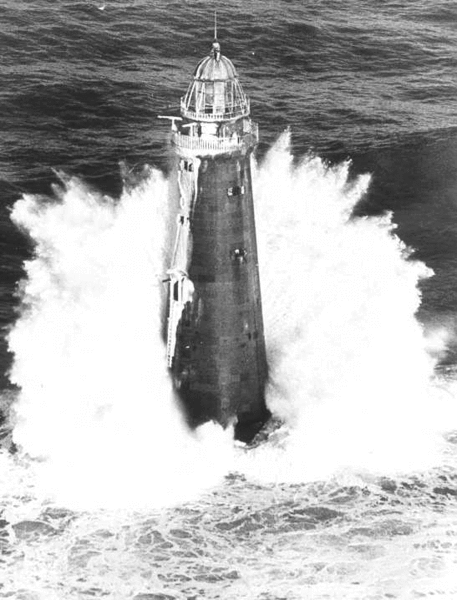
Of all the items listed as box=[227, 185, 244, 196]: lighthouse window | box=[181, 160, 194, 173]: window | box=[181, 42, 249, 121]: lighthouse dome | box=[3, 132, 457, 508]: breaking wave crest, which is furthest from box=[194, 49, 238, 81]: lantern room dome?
box=[3, 132, 457, 508]: breaking wave crest

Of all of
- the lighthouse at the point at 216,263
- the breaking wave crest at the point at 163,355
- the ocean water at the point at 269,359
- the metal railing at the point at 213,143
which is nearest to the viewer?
the ocean water at the point at 269,359

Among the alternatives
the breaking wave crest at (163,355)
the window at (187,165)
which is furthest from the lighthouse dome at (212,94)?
the breaking wave crest at (163,355)

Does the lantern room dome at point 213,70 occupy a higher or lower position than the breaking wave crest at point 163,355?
higher

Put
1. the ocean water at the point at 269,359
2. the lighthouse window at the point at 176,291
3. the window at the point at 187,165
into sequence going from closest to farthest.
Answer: the ocean water at the point at 269,359 < the window at the point at 187,165 < the lighthouse window at the point at 176,291

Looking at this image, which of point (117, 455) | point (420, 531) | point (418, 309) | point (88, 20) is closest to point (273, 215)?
point (418, 309)

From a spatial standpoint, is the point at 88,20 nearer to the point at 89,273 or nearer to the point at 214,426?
the point at 89,273

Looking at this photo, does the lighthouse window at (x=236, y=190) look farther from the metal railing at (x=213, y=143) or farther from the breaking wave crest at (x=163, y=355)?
the breaking wave crest at (x=163, y=355)

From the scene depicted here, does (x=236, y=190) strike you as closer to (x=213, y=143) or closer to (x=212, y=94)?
(x=213, y=143)
